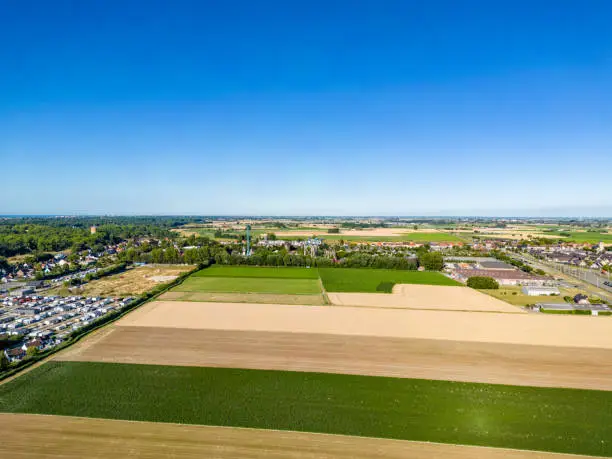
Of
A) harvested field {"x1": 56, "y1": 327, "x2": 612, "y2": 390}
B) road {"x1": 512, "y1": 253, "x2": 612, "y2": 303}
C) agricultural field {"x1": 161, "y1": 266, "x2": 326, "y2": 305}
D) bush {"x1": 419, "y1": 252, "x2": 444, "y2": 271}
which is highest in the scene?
bush {"x1": 419, "y1": 252, "x2": 444, "y2": 271}

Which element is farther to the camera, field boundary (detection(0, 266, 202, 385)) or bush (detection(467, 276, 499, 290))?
bush (detection(467, 276, 499, 290))

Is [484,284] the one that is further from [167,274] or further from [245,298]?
[167,274]

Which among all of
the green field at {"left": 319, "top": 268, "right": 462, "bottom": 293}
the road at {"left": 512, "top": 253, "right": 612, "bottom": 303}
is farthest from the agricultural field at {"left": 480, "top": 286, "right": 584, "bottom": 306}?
the green field at {"left": 319, "top": 268, "right": 462, "bottom": 293}

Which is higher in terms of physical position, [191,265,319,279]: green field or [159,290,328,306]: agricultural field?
[191,265,319,279]: green field

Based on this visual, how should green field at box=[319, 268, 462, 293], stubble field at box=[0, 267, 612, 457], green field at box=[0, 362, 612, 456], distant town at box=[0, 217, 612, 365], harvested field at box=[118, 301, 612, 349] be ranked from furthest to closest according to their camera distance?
green field at box=[319, 268, 462, 293], distant town at box=[0, 217, 612, 365], harvested field at box=[118, 301, 612, 349], stubble field at box=[0, 267, 612, 457], green field at box=[0, 362, 612, 456]

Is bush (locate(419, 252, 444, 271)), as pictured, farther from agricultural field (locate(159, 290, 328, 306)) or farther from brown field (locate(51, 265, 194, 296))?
brown field (locate(51, 265, 194, 296))

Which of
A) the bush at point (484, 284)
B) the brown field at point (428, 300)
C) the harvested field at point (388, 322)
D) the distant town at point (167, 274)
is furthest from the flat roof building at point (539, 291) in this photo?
the harvested field at point (388, 322)

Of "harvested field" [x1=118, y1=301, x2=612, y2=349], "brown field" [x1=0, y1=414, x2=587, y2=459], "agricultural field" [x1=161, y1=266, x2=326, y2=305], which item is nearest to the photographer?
"brown field" [x1=0, y1=414, x2=587, y2=459]
